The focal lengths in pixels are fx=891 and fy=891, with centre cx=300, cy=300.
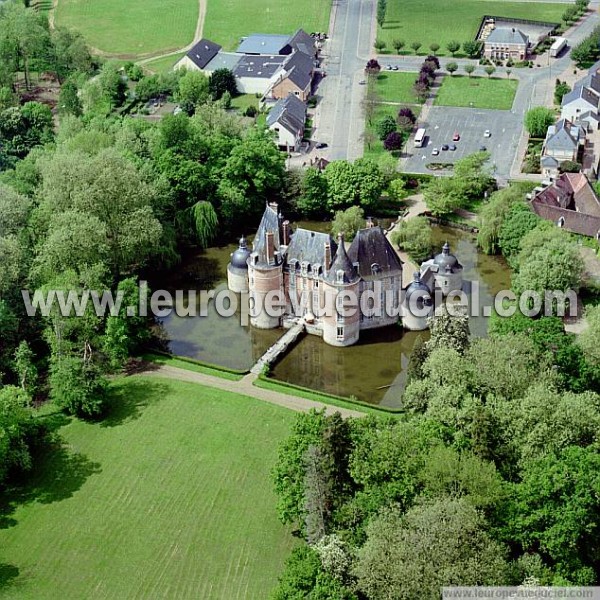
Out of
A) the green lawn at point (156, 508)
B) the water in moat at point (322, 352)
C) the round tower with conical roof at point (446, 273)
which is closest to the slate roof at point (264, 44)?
the water in moat at point (322, 352)

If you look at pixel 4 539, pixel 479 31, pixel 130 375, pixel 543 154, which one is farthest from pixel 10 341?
pixel 479 31

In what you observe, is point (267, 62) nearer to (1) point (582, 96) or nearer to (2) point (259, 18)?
(2) point (259, 18)

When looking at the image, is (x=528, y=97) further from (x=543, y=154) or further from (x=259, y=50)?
(x=259, y=50)

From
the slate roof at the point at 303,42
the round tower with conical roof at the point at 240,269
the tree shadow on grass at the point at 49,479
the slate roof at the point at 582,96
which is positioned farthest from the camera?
the slate roof at the point at 303,42

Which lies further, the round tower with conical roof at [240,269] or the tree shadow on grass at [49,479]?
the round tower with conical roof at [240,269]

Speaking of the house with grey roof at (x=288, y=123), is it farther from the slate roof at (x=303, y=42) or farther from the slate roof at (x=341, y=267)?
the slate roof at (x=341, y=267)

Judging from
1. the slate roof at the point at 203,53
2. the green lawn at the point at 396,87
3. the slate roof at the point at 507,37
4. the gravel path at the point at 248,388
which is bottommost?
the gravel path at the point at 248,388

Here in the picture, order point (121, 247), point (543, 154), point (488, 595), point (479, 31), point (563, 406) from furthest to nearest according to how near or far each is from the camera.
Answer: point (479, 31)
point (543, 154)
point (121, 247)
point (563, 406)
point (488, 595)
